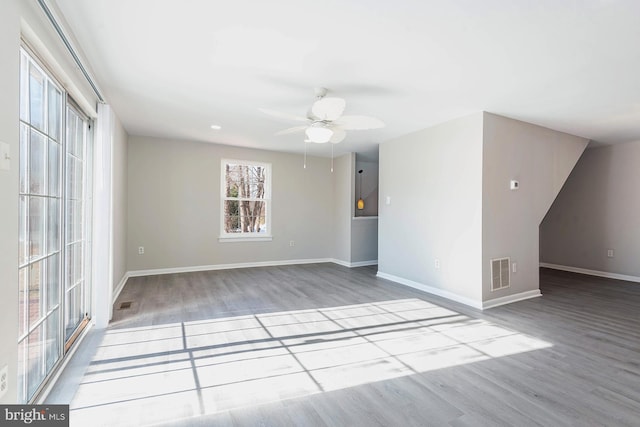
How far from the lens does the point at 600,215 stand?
5711mm

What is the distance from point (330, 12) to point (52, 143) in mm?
2099

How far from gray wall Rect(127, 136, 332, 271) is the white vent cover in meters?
3.69

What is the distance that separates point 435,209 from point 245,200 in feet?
11.9

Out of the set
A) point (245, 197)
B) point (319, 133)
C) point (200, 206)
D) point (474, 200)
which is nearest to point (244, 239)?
point (245, 197)

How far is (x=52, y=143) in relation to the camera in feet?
7.11

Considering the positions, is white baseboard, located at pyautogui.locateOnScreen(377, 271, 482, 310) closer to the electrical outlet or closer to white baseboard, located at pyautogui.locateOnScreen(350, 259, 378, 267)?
white baseboard, located at pyautogui.locateOnScreen(350, 259, 378, 267)

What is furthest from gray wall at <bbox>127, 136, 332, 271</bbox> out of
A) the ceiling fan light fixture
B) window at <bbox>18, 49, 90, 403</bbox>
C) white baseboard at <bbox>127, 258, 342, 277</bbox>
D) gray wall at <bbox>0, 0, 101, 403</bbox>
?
gray wall at <bbox>0, 0, 101, 403</bbox>

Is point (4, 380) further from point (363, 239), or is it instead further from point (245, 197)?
point (363, 239)

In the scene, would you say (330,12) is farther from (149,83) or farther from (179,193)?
(179,193)

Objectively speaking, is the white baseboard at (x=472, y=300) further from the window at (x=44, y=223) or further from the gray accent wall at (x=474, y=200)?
the window at (x=44, y=223)

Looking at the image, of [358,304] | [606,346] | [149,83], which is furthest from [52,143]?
[606,346]

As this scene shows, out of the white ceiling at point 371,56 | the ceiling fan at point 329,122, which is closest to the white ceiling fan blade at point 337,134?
the ceiling fan at point 329,122

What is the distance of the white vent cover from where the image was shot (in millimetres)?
3857

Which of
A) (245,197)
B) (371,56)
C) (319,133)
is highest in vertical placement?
(371,56)
